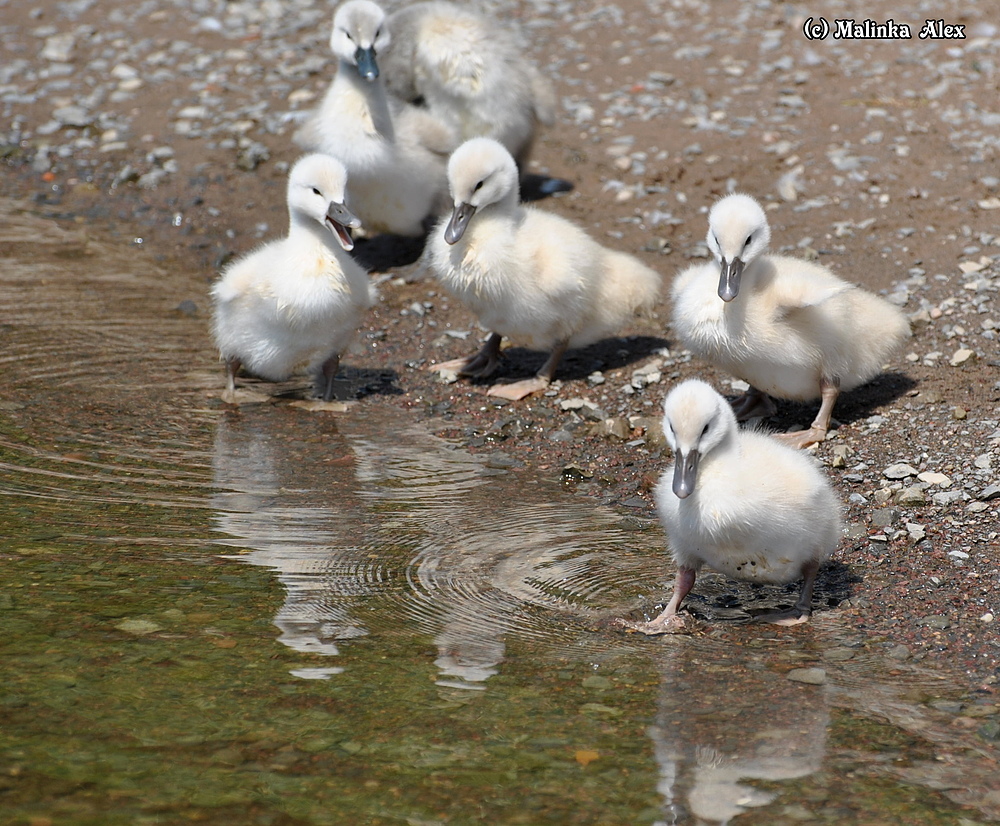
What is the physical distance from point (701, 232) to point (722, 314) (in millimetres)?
2960

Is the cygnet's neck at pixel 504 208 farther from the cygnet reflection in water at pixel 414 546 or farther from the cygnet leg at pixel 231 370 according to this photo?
the cygnet leg at pixel 231 370

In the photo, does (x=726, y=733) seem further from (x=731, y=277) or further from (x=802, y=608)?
(x=731, y=277)

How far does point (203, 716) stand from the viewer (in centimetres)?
381

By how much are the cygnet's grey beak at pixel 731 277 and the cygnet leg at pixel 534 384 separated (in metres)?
1.57

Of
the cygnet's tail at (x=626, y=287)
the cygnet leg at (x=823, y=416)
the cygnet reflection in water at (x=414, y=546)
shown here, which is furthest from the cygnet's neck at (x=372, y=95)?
the cygnet leg at (x=823, y=416)

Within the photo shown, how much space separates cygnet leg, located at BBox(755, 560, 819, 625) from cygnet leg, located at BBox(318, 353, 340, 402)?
3.13 metres

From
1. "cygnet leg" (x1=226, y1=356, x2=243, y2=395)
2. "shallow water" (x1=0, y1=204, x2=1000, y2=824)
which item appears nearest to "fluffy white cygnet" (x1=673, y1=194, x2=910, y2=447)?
"shallow water" (x1=0, y1=204, x2=1000, y2=824)

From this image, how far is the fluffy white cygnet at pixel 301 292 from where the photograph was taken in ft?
21.9

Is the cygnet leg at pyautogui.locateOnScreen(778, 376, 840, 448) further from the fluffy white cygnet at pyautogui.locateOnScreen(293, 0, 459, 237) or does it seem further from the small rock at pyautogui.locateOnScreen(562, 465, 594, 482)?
the fluffy white cygnet at pyautogui.locateOnScreen(293, 0, 459, 237)

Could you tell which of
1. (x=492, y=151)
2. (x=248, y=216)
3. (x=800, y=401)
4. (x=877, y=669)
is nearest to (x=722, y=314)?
(x=800, y=401)

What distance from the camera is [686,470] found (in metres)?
4.37

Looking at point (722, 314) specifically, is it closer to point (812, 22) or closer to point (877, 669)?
point (877, 669)

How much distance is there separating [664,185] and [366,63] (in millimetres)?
2412

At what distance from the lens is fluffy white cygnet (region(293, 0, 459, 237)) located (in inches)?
331
